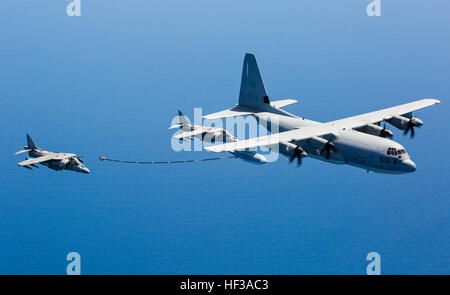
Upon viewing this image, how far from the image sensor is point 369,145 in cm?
5100

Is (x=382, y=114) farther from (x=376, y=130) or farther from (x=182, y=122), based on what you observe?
(x=182, y=122)

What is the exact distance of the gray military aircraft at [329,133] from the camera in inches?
1980

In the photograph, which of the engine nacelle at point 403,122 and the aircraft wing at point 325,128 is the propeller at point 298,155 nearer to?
the aircraft wing at point 325,128

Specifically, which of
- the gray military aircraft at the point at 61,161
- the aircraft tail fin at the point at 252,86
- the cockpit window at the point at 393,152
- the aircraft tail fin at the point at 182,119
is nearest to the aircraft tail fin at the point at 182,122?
the aircraft tail fin at the point at 182,119

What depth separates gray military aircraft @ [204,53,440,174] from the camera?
5028 centimetres

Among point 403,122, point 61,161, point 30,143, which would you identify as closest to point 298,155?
point 403,122

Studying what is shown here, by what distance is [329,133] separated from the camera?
53.0 metres

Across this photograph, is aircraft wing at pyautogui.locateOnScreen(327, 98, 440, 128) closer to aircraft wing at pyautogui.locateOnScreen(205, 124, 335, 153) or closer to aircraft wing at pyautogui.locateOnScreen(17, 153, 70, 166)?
aircraft wing at pyautogui.locateOnScreen(205, 124, 335, 153)

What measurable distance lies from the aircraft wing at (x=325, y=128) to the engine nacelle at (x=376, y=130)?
0.60 meters

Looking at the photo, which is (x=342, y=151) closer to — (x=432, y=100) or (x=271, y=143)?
(x=271, y=143)

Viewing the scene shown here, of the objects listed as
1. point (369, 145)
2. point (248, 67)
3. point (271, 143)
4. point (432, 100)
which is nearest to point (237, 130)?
point (248, 67)

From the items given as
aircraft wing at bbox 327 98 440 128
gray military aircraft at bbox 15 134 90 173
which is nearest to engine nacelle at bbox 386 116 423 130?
aircraft wing at bbox 327 98 440 128

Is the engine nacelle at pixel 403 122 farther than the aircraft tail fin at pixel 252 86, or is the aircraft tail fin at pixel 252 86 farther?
the aircraft tail fin at pixel 252 86

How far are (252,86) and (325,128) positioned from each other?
36.2 feet
